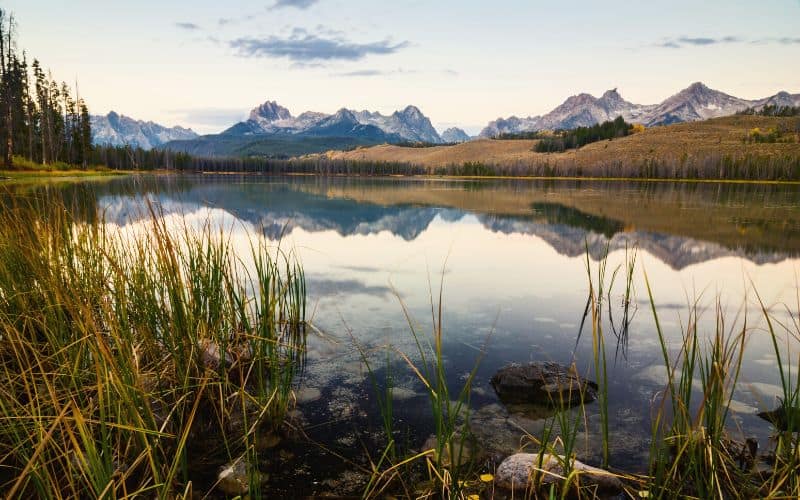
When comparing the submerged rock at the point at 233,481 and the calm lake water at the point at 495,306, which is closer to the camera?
the submerged rock at the point at 233,481

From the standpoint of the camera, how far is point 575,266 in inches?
634

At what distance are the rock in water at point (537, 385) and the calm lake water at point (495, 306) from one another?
0.24 metres

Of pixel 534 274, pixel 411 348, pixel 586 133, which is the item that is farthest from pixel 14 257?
pixel 586 133

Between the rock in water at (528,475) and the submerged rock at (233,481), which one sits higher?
the rock in water at (528,475)

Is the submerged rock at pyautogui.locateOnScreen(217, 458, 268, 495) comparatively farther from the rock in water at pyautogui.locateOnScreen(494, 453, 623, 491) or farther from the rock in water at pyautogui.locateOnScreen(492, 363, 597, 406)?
the rock in water at pyautogui.locateOnScreen(492, 363, 597, 406)

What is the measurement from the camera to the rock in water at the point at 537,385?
6430mm

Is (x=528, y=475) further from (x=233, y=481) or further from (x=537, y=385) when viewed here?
(x=233, y=481)

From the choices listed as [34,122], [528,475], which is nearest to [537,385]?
[528,475]

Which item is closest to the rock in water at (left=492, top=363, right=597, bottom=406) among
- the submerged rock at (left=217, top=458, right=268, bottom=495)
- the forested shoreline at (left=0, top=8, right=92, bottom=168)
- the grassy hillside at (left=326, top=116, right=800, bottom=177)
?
the submerged rock at (left=217, top=458, right=268, bottom=495)

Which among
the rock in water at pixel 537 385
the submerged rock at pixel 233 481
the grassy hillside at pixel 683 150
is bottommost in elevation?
the submerged rock at pixel 233 481

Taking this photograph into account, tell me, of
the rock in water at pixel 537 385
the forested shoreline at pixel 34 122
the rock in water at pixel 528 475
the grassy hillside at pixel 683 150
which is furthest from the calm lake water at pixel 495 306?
the grassy hillside at pixel 683 150

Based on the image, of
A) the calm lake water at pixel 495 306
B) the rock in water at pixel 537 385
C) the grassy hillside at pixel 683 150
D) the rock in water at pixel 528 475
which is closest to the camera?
the rock in water at pixel 528 475

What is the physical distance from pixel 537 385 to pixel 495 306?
4686 millimetres

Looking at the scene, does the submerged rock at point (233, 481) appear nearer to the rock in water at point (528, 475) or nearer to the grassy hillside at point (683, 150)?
the rock in water at point (528, 475)
